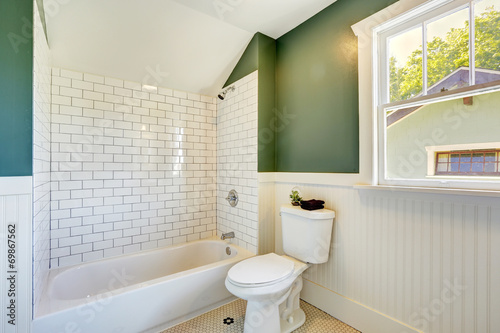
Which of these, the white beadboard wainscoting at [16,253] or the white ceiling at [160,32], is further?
the white ceiling at [160,32]

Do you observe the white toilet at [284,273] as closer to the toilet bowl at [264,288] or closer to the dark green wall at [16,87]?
the toilet bowl at [264,288]

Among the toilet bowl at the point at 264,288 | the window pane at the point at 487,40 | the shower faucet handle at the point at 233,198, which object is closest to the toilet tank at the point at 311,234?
the toilet bowl at the point at 264,288

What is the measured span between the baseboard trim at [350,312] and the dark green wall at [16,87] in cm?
230

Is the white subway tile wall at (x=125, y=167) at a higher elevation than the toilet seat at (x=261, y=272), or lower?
higher

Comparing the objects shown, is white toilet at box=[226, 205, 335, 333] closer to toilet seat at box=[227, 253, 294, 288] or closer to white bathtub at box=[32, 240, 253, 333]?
toilet seat at box=[227, 253, 294, 288]

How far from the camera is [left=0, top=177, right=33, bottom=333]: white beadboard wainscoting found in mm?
1290

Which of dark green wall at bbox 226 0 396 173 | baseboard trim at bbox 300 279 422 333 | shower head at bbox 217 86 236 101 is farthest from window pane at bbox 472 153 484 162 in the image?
shower head at bbox 217 86 236 101

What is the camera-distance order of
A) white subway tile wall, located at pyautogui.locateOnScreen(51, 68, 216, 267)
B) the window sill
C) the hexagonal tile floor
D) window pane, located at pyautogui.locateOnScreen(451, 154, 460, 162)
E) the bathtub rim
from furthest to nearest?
1. white subway tile wall, located at pyautogui.locateOnScreen(51, 68, 216, 267)
2. the hexagonal tile floor
3. the bathtub rim
4. window pane, located at pyautogui.locateOnScreen(451, 154, 460, 162)
5. the window sill

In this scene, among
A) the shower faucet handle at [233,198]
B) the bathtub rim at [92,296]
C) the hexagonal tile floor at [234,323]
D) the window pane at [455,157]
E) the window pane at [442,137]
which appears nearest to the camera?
the window pane at [442,137]

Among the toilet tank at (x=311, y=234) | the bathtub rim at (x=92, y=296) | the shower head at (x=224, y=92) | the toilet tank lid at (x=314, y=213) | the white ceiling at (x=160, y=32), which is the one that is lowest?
the bathtub rim at (x=92, y=296)

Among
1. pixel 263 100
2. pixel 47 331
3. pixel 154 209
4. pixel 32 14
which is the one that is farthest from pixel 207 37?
pixel 47 331

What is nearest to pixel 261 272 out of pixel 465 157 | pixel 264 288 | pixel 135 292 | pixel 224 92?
pixel 264 288

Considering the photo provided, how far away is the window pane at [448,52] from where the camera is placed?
1.37 meters

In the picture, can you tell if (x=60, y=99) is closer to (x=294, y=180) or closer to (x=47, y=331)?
(x=47, y=331)
